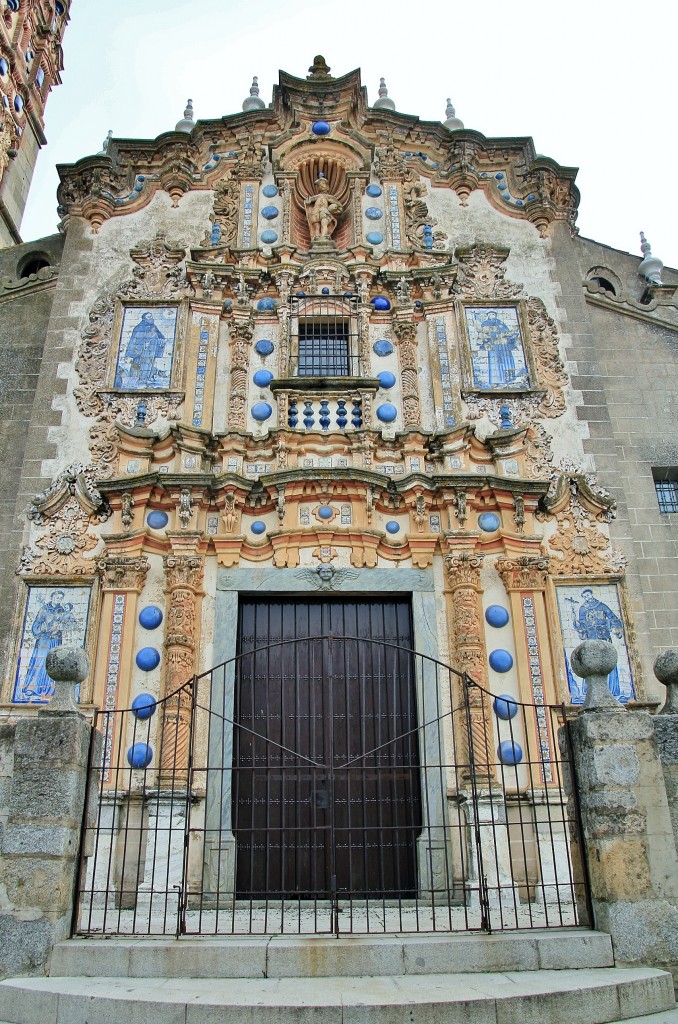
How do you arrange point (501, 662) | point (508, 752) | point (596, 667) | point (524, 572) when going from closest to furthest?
point (596, 667)
point (508, 752)
point (501, 662)
point (524, 572)

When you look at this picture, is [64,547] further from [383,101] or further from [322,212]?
[383,101]

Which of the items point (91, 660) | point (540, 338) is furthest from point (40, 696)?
point (540, 338)

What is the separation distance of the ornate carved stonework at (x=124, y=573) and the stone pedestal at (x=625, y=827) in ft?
→ 17.6

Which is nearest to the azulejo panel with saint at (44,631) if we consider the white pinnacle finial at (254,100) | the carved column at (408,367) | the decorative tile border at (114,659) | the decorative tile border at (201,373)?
the decorative tile border at (114,659)

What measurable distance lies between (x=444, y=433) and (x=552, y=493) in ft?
5.03

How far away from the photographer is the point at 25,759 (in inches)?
227

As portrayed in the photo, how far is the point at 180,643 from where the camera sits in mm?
8977

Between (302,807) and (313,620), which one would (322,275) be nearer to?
(313,620)

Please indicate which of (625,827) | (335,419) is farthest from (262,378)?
(625,827)

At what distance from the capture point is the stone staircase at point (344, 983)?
450 centimetres

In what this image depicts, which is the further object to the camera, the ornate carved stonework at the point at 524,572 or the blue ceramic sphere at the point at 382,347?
the blue ceramic sphere at the point at 382,347

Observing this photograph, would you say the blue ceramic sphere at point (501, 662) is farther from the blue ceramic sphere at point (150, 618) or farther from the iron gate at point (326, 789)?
the blue ceramic sphere at point (150, 618)

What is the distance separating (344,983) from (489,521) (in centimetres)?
599

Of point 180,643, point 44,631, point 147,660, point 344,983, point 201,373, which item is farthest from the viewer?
point 201,373
